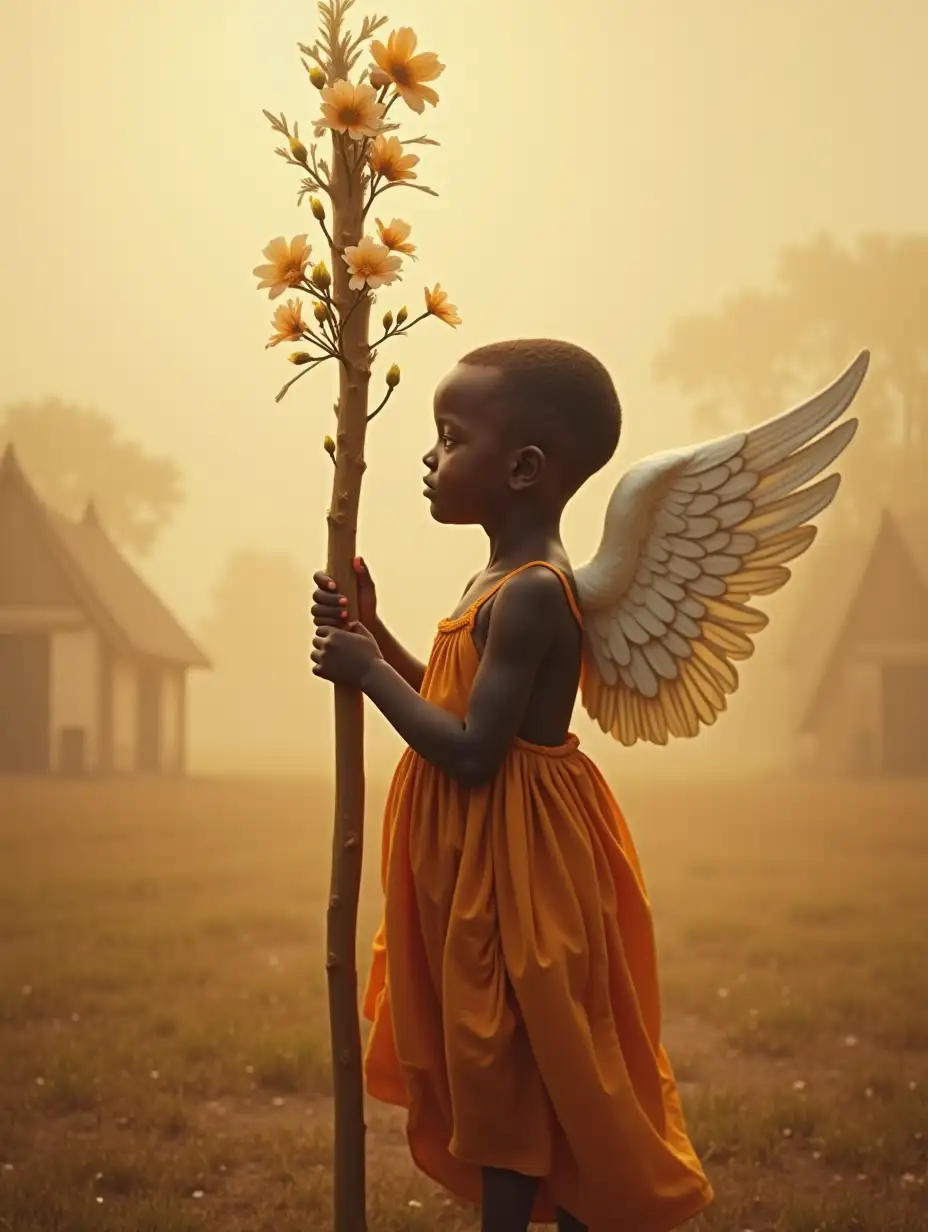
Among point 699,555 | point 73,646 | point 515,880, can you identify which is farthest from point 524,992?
point 73,646

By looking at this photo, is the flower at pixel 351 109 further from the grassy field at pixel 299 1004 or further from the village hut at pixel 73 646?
the village hut at pixel 73 646

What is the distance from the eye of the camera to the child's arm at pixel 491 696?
172 centimetres

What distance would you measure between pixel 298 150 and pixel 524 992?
1.15 meters

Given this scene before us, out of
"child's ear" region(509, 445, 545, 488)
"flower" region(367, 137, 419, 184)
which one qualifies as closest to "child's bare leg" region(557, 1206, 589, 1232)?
"child's ear" region(509, 445, 545, 488)

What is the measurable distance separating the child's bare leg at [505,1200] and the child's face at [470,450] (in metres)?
0.86

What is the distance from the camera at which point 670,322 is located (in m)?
4.12

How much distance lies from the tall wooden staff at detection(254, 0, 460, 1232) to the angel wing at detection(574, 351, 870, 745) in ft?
1.19

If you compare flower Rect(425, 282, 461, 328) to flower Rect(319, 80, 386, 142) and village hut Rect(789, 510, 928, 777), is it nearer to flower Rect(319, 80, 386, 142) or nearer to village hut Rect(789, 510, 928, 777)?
flower Rect(319, 80, 386, 142)

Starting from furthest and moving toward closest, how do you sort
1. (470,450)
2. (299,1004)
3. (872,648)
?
1. (872,648)
2. (299,1004)
3. (470,450)

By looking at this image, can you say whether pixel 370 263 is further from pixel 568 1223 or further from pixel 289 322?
pixel 568 1223

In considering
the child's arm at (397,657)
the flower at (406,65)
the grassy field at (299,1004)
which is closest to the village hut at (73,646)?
the grassy field at (299,1004)

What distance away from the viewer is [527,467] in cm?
182

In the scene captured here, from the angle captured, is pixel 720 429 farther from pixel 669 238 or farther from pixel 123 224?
pixel 123 224

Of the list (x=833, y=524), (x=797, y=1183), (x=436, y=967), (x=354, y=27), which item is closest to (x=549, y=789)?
(x=436, y=967)
